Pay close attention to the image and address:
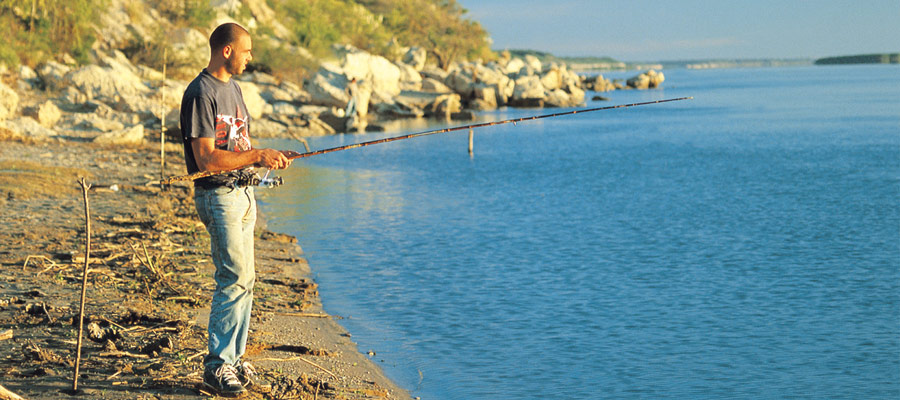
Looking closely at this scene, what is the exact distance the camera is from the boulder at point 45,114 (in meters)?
22.9

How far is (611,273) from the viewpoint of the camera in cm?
1062

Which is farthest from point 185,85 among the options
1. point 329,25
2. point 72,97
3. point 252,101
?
point 329,25

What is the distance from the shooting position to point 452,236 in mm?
12992

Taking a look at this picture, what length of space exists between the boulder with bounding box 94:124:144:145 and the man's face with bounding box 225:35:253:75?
17.9m

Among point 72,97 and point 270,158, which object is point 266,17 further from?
point 270,158

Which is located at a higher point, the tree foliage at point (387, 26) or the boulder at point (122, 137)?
the tree foliage at point (387, 26)

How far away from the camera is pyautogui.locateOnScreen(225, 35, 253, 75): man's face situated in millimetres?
4691

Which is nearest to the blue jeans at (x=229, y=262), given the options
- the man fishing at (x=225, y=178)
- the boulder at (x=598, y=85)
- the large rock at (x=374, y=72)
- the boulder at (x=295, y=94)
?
the man fishing at (x=225, y=178)

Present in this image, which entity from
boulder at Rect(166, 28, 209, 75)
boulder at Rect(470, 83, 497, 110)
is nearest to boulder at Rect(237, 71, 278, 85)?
boulder at Rect(166, 28, 209, 75)

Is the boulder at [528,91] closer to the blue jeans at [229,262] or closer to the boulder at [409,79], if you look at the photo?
the boulder at [409,79]

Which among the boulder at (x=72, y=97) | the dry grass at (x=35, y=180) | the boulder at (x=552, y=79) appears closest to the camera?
the dry grass at (x=35, y=180)

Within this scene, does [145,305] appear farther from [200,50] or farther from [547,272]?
[200,50]

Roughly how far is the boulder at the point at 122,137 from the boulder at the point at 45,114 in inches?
Answer: 89.5

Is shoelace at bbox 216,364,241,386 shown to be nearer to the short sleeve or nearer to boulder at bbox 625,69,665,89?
the short sleeve
